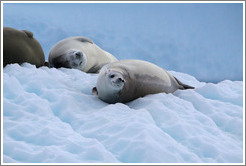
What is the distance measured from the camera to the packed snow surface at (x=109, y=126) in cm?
221

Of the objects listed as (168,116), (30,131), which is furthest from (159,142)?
(30,131)

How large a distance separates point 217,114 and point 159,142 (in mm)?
1008

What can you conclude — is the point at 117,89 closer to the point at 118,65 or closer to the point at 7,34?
the point at 118,65

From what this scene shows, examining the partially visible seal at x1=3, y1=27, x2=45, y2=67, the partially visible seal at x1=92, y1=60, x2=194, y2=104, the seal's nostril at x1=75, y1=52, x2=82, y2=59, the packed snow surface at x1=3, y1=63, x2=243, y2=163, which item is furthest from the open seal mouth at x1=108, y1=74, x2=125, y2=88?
the seal's nostril at x1=75, y1=52, x2=82, y2=59

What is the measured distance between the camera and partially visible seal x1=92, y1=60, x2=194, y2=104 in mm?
3359

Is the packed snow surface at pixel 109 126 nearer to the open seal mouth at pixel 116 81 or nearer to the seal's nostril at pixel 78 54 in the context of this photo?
the open seal mouth at pixel 116 81

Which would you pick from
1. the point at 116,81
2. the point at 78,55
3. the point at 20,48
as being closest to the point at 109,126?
the point at 116,81

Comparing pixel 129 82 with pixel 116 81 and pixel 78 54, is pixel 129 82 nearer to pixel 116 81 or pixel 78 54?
pixel 116 81

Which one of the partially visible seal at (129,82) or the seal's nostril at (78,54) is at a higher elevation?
the partially visible seal at (129,82)

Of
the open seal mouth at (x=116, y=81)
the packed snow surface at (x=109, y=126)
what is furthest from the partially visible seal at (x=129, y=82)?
the packed snow surface at (x=109, y=126)

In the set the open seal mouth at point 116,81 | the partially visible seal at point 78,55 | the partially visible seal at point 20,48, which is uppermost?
the open seal mouth at point 116,81

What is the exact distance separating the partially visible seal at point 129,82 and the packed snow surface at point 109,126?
0.11 metres

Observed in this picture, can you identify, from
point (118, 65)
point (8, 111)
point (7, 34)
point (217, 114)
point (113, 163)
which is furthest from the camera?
point (7, 34)

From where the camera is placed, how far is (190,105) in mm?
3324
